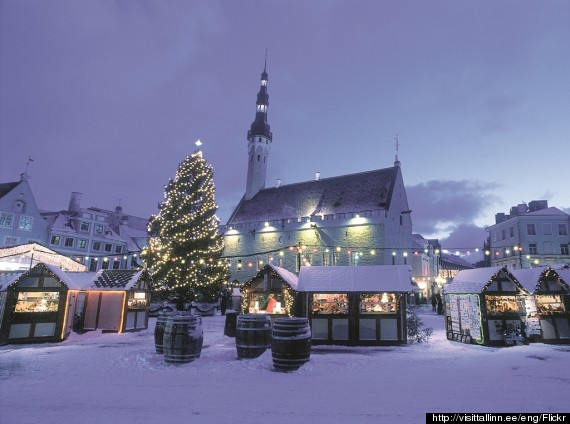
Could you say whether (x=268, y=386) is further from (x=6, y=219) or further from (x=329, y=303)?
(x=6, y=219)

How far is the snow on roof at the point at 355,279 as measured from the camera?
14656mm

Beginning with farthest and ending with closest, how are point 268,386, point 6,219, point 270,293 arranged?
point 6,219 → point 270,293 → point 268,386

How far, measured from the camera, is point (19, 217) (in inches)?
1379

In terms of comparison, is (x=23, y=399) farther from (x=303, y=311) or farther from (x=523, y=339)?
(x=523, y=339)

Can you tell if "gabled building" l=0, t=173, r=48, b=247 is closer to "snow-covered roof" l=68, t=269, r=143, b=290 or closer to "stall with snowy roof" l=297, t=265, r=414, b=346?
"snow-covered roof" l=68, t=269, r=143, b=290

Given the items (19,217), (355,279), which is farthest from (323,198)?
(19,217)

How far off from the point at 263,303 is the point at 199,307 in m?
12.7

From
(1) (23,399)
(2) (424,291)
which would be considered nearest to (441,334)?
(1) (23,399)

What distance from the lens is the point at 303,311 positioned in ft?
48.4

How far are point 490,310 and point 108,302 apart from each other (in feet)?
58.0

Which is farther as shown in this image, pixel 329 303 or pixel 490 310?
pixel 329 303

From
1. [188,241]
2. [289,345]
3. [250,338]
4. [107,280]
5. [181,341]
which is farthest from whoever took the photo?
[188,241]

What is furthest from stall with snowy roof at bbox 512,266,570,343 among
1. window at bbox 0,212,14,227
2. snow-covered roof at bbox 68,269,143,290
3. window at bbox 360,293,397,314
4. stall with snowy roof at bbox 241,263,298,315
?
window at bbox 0,212,14,227

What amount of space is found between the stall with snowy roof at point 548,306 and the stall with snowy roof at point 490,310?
0.65 meters
